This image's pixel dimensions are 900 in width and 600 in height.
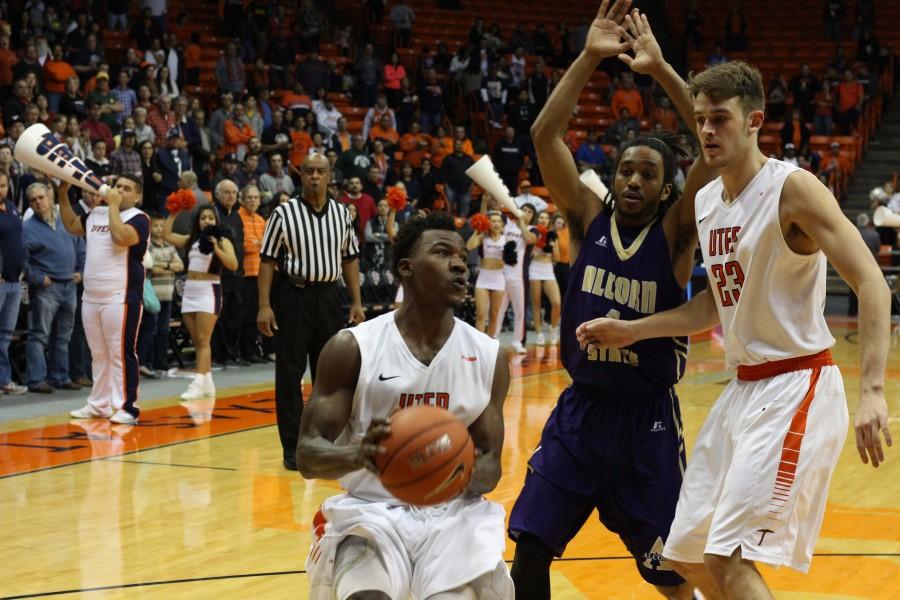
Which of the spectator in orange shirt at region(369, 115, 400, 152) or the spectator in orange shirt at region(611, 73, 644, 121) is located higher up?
the spectator in orange shirt at region(611, 73, 644, 121)

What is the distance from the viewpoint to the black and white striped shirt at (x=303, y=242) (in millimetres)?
8094

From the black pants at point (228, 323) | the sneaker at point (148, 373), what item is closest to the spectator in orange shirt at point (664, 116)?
the black pants at point (228, 323)

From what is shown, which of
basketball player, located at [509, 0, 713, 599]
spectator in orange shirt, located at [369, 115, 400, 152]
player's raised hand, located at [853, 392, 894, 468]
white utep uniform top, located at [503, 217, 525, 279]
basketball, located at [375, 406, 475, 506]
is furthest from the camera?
spectator in orange shirt, located at [369, 115, 400, 152]

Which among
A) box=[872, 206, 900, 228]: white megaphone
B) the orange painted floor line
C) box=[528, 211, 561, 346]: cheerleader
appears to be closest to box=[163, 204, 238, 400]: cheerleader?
the orange painted floor line

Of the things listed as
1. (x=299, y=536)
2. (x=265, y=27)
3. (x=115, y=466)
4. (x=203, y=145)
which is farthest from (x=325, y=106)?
(x=299, y=536)

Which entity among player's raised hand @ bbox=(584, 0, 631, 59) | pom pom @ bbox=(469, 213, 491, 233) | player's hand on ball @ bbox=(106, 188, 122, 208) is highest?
player's raised hand @ bbox=(584, 0, 631, 59)

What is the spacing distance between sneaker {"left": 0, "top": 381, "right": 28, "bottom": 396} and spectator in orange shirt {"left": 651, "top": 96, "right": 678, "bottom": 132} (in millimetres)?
16184

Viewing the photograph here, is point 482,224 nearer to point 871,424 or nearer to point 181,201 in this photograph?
point 181,201

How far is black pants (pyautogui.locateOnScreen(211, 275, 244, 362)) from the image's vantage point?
13.3 metres

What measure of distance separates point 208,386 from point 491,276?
15.7 ft

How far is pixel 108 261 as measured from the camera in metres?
9.81

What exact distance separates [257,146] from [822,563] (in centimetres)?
1199

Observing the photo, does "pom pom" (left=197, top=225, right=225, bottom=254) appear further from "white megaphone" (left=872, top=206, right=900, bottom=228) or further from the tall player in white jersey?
"white megaphone" (left=872, top=206, right=900, bottom=228)

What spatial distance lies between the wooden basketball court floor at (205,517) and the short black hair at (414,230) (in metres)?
2.01
